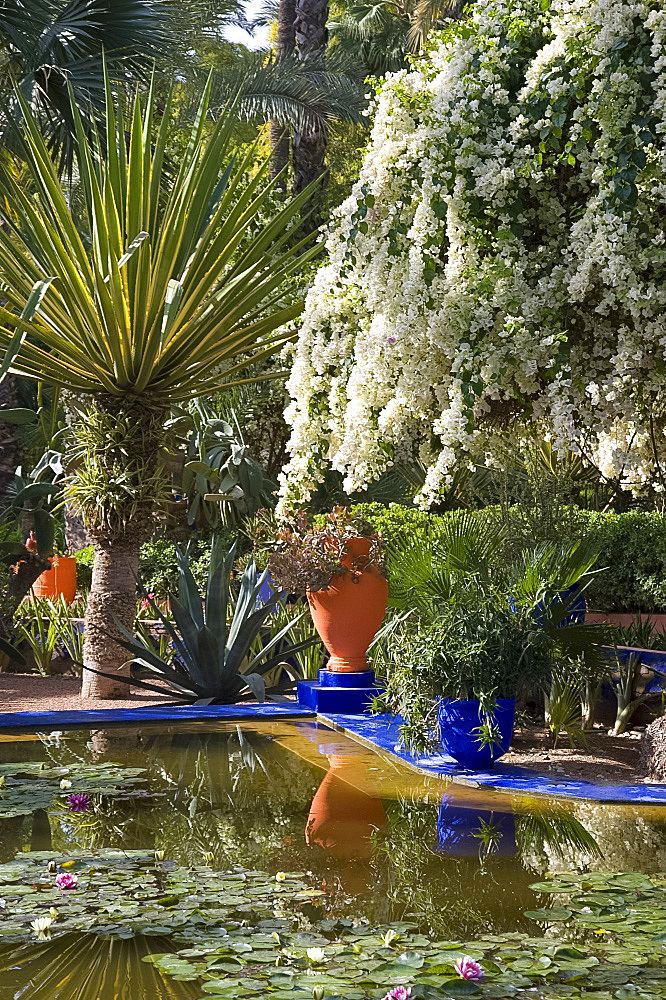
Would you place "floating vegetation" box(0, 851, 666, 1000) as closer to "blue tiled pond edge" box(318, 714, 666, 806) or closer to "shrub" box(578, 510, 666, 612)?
"blue tiled pond edge" box(318, 714, 666, 806)

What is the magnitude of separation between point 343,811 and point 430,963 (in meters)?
1.79

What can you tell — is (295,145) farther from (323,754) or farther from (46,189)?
(323,754)

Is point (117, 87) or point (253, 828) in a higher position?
point (117, 87)

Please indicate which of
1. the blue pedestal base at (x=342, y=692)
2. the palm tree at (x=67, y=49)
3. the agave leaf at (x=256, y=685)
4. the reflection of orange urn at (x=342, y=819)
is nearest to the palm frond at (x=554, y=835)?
the reflection of orange urn at (x=342, y=819)

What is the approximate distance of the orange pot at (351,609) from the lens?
7.16m

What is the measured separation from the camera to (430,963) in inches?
115

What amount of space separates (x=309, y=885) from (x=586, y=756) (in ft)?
8.60

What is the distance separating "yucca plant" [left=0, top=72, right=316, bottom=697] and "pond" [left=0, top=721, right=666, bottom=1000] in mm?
2285

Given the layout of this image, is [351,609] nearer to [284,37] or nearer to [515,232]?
[515,232]

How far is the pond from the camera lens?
2861 millimetres

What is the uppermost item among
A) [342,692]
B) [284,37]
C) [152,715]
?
[284,37]

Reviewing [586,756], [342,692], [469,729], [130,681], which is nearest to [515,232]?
[469,729]

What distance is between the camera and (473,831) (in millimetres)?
4414

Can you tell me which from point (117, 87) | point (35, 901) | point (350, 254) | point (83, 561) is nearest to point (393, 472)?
point (83, 561)
